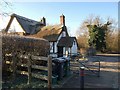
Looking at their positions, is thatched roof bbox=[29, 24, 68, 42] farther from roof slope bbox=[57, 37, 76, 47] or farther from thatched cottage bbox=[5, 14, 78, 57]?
roof slope bbox=[57, 37, 76, 47]

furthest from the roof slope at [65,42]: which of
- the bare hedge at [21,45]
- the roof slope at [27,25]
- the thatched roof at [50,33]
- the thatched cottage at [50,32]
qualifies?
the bare hedge at [21,45]

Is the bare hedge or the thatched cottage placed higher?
the thatched cottage

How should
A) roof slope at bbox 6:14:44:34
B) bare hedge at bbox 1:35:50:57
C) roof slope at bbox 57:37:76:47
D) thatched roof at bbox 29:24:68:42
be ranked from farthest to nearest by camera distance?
roof slope at bbox 6:14:44:34
roof slope at bbox 57:37:76:47
thatched roof at bbox 29:24:68:42
bare hedge at bbox 1:35:50:57

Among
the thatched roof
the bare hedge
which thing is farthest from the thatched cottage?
the bare hedge

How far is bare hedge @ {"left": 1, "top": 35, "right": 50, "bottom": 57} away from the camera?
35.7 feet

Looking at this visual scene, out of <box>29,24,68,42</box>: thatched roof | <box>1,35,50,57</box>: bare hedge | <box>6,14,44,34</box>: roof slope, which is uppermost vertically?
<box>6,14,44,34</box>: roof slope

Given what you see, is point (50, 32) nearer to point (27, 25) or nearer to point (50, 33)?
point (50, 33)

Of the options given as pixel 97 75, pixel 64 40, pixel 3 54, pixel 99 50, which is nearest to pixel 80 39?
pixel 99 50

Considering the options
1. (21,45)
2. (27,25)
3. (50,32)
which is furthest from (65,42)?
(21,45)

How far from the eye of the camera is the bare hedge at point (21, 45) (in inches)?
428

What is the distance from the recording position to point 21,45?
11688 mm

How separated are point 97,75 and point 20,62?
5.33 meters

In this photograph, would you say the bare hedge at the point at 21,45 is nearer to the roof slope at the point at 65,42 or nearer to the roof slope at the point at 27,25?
the roof slope at the point at 65,42

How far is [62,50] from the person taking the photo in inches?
1368
